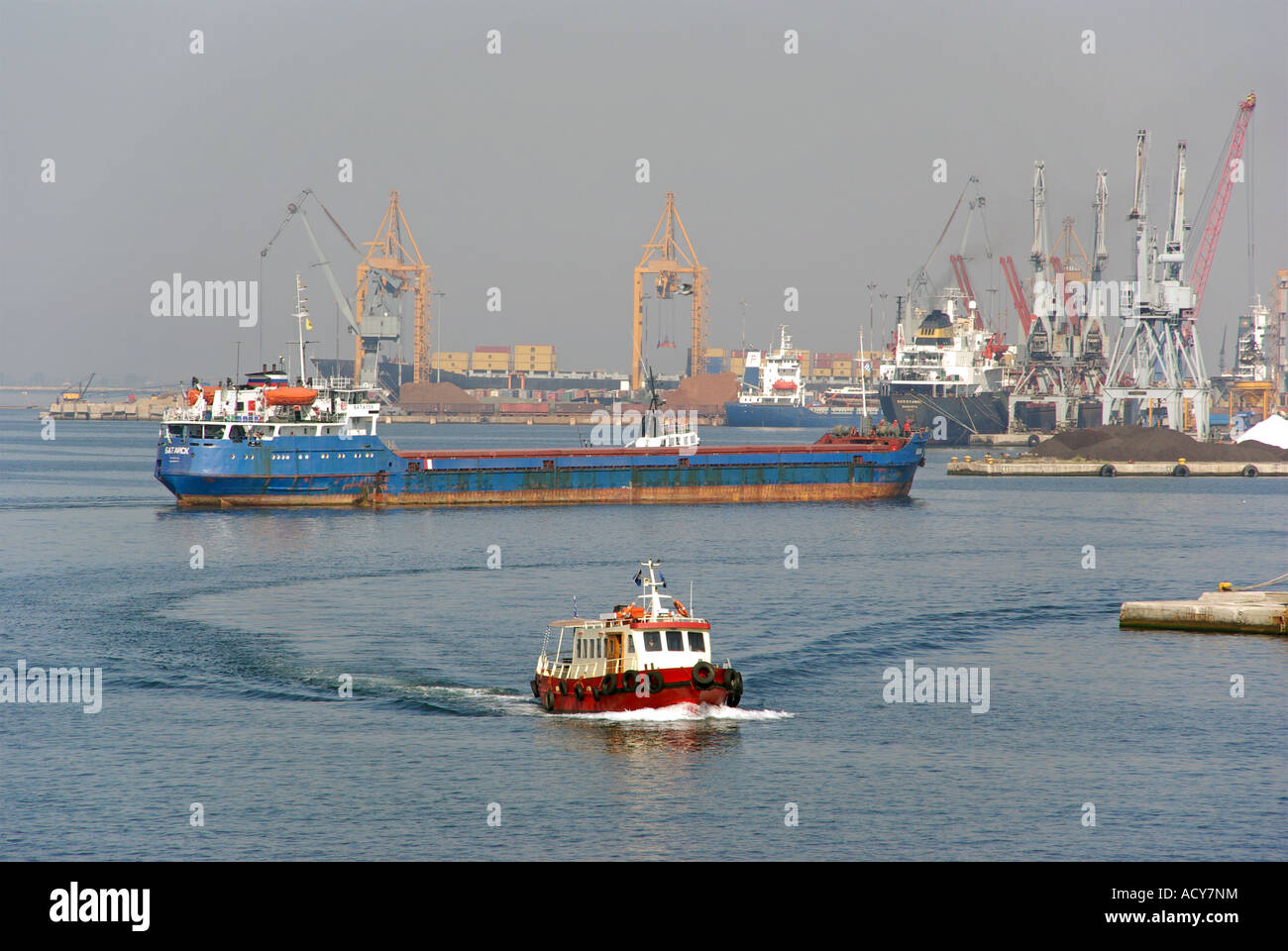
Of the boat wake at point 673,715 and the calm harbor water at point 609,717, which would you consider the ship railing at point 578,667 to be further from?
the calm harbor water at point 609,717

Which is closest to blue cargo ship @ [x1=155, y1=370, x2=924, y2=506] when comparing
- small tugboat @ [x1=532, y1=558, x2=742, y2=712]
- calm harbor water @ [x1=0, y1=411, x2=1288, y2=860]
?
calm harbor water @ [x1=0, y1=411, x2=1288, y2=860]

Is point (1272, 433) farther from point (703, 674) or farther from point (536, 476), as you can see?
point (703, 674)

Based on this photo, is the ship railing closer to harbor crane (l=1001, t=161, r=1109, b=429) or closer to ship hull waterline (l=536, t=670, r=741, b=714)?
ship hull waterline (l=536, t=670, r=741, b=714)

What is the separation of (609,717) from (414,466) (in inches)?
2106

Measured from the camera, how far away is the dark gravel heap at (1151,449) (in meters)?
127

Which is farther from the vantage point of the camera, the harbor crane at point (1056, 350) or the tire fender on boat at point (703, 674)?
the harbor crane at point (1056, 350)

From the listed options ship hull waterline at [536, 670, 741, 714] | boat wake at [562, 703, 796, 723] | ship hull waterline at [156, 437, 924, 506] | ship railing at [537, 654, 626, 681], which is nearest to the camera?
ship hull waterline at [536, 670, 741, 714]

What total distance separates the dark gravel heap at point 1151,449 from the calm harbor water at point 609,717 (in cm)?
6121

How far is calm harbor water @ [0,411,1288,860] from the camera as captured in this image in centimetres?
2534

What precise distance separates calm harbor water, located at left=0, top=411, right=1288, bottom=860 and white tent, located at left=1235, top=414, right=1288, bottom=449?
8158cm

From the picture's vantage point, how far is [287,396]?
3088 inches

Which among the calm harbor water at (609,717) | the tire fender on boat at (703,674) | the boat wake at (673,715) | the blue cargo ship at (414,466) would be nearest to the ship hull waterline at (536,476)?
the blue cargo ship at (414,466)

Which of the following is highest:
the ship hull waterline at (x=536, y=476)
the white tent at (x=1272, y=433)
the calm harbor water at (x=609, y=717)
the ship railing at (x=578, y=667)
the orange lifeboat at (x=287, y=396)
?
the orange lifeboat at (x=287, y=396)
